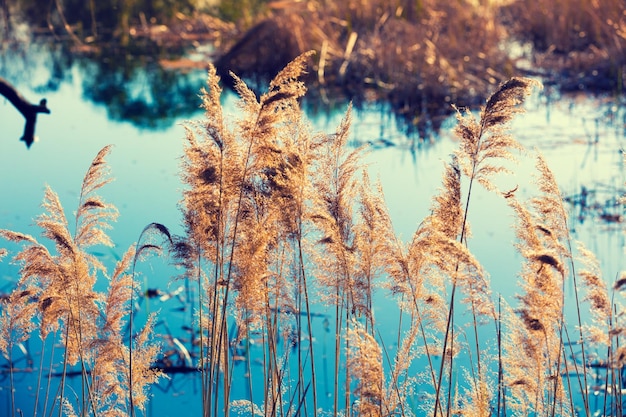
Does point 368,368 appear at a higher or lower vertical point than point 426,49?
lower

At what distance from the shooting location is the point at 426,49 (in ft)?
35.3

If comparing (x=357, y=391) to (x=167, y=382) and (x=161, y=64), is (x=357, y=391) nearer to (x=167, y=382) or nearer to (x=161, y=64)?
(x=167, y=382)

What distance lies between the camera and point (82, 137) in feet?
30.6

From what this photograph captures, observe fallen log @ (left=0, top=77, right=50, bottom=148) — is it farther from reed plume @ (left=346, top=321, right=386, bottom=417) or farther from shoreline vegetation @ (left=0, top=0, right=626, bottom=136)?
shoreline vegetation @ (left=0, top=0, right=626, bottom=136)

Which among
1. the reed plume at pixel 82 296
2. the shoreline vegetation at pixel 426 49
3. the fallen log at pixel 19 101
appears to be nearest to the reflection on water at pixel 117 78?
the shoreline vegetation at pixel 426 49

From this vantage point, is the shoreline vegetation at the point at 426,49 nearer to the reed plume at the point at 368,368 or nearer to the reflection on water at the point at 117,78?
the reflection on water at the point at 117,78

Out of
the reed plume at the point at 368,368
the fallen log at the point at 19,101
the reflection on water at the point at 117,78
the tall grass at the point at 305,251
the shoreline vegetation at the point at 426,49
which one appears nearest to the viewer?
the reed plume at the point at 368,368

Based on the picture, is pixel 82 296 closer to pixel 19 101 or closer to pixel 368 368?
pixel 368 368

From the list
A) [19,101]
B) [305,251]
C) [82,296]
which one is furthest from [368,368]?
[19,101]

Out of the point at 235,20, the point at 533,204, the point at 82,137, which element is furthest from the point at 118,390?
the point at 235,20

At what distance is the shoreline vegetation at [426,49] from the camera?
10312 mm

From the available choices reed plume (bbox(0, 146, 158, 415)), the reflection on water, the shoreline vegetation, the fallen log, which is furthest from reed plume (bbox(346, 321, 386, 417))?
the reflection on water

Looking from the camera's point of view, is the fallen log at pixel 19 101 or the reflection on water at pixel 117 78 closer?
the fallen log at pixel 19 101

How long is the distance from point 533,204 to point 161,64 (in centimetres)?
1092
